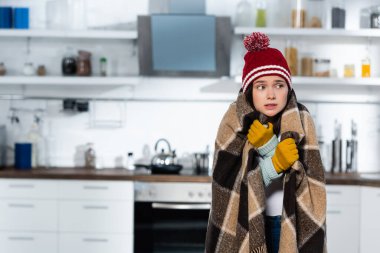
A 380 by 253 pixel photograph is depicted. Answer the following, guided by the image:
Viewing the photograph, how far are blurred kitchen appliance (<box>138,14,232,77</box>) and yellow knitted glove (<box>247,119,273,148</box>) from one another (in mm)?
2535

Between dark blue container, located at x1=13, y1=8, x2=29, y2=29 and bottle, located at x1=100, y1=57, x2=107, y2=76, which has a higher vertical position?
dark blue container, located at x1=13, y1=8, x2=29, y2=29

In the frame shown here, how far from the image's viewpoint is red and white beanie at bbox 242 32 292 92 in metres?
2.24

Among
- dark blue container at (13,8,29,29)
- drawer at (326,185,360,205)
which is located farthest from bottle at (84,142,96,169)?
drawer at (326,185,360,205)

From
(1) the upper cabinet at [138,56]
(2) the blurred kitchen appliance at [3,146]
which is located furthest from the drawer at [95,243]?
(1) the upper cabinet at [138,56]

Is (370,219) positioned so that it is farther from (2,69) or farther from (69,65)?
(2,69)

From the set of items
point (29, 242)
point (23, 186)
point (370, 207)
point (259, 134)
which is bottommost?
point (29, 242)

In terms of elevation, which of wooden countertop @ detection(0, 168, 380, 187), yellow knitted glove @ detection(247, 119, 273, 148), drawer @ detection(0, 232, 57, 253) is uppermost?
yellow knitted glove @ detection(247, 119, 273, 148)

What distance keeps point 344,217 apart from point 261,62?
7.65ft

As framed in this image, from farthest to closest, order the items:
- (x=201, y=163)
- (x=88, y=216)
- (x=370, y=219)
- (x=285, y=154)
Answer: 1. (x=201, y=163)
2. (x=88, y=216)
3. (x=370, y=219)
4. (x=285, y=154)

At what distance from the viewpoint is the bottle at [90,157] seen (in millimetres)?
4840

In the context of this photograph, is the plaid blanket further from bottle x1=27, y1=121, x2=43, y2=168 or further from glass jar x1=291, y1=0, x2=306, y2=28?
bottle x1=27, y1=121, x2=43, y2=168

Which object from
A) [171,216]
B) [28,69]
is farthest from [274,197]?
[28,69]

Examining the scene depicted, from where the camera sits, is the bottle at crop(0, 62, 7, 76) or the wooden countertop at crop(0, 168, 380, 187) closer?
the wooden countertop at crop(0, 168, 380, 187)

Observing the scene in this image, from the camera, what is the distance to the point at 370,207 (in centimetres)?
425
